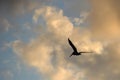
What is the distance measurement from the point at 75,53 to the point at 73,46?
10.7ft

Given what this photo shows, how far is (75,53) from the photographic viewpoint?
6250 centimetres

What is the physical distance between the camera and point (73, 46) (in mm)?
60062
